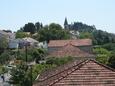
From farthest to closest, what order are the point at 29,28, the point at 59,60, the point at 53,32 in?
the point at 29,28, the point at 53,32, the point at 59,60

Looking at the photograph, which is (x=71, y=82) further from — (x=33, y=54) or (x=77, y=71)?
(x=33, y=54)

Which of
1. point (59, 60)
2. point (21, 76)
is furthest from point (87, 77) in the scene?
point (59, 60)

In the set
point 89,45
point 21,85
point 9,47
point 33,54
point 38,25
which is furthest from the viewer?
point 38,25

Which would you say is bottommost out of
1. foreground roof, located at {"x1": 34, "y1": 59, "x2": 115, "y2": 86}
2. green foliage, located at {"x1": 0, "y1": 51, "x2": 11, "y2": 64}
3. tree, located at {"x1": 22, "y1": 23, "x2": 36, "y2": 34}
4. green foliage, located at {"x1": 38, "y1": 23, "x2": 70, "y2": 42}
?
green foliage, located at {"x1": 0, "y1": 51, "x2": 11, "y2": 64}

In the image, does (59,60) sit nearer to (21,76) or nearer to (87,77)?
(21,76)

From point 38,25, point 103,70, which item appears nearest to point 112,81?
point 103,70

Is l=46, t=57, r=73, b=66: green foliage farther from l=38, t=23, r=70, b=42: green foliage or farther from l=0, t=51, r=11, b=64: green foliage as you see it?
l=38, t=23, r=70, b=42: green foliage

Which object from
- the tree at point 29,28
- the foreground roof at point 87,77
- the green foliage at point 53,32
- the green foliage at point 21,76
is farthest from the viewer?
the tree at point 29,28

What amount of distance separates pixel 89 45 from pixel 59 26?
2953cm

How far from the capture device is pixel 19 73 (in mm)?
37219

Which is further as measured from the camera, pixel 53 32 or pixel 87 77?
pixel 53 32

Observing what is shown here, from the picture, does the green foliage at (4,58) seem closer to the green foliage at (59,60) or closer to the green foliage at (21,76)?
the green foliage at (59,60)

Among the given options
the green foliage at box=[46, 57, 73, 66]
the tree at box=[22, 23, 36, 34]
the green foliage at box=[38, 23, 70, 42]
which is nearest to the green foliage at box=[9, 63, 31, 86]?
the green foliage at box=[46, 57, 73, 66]

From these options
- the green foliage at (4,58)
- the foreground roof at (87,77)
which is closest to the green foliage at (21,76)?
the foreground roof at (87,77)
